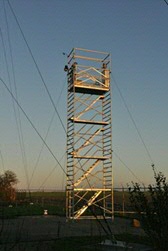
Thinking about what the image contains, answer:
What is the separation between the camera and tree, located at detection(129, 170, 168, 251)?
4422mm

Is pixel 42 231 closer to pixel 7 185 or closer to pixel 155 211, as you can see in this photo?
pixel 155 211

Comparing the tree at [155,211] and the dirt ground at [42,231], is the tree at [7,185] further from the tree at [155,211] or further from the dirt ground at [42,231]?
the tree at [155,211]

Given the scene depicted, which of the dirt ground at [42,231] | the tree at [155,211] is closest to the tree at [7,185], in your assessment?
the dirt ground at [42,231]

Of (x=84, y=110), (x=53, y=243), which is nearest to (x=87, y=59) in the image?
(x=84, y=110)

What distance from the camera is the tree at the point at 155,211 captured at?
4.42 m

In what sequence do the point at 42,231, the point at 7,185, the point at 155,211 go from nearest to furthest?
the point at 155,211
the point at 42,231
the point at 7,185

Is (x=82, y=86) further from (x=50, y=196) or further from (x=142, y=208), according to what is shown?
(x=50, y=196)

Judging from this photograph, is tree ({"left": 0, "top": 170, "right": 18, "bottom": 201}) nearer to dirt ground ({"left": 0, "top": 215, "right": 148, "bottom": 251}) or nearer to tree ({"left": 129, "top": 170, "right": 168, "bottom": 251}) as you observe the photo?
dirt ground ({"left": 0, "top": 215, "right": 148, "bottom": 251})

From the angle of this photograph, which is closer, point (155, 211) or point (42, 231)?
point (155, 211)

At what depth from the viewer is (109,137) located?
64.4ft

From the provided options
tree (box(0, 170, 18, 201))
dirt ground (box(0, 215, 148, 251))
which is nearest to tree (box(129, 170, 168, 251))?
dirt ground (box(0, 215, 148, 251))

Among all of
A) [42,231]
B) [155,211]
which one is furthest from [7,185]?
[155,211]

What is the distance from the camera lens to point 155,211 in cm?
489

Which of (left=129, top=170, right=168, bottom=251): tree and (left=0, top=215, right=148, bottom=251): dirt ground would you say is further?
(left=0, top=215, right=148, bottom=251): dirt ground
